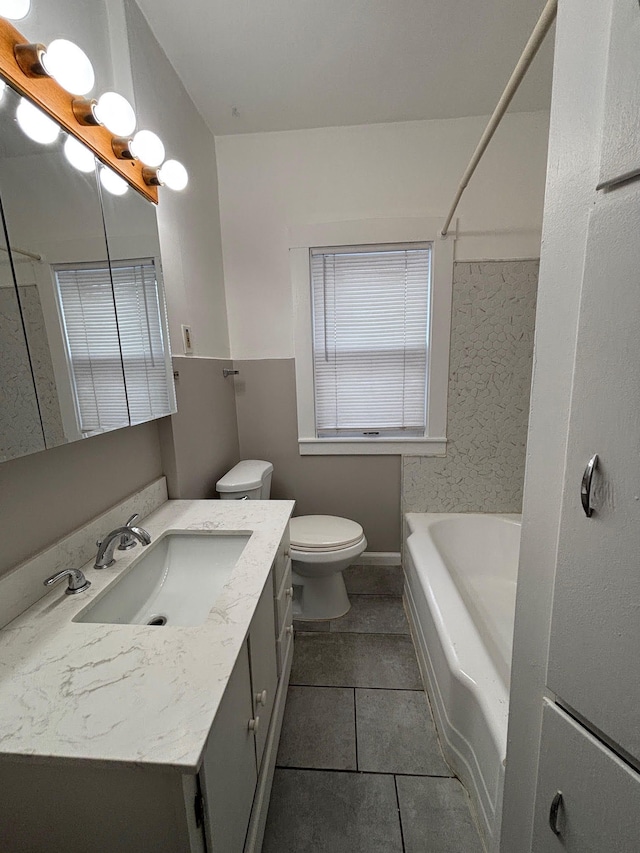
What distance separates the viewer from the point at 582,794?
0.57 m

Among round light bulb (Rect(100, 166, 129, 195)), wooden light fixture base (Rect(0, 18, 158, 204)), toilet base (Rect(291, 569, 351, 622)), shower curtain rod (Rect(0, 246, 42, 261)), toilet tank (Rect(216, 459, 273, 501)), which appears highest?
wooden light fixture base (Rect(0, 18, 158, 204))

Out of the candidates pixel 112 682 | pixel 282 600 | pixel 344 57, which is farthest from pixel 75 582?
pixel 344 57

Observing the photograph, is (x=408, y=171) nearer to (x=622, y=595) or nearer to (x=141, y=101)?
(x=141, y=101)

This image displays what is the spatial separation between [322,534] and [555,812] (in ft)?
4.02

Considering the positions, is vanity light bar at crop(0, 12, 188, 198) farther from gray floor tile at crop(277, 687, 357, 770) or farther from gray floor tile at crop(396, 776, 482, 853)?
gray floor tile at crop(396, 776, 482, 853)

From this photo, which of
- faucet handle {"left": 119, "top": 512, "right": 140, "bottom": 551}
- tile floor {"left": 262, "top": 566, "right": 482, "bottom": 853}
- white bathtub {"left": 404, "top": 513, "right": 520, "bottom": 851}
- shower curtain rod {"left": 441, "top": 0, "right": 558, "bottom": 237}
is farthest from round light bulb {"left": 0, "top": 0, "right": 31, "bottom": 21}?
tile floor {"left": 262, "top": 566, "right": 482, "bottom": 853}

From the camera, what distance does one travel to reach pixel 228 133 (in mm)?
1815

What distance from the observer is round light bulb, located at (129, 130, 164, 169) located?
42.8 inches

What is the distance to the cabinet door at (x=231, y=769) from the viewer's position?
0.59 meters

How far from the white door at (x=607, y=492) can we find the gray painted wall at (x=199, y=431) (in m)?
1.32

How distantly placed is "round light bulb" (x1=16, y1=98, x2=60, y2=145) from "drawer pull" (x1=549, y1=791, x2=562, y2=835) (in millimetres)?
1739

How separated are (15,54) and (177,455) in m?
1.16

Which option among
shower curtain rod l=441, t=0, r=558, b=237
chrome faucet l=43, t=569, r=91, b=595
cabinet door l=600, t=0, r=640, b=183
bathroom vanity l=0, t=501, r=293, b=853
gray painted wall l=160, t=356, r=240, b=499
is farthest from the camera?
gray painted wall l=160, t=356, r=240, b=499

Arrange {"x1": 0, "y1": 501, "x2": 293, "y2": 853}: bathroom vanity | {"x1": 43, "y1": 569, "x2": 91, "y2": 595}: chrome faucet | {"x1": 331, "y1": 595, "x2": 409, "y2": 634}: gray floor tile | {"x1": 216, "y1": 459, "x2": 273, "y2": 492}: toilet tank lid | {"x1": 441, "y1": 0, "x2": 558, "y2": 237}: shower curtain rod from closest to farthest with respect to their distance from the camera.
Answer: {"x1": 0, "y1": 501, "x2": 293, "y2": 853}: bathroom vanity → {"x1": 441, "y1": 0, "x2": 558, "y2": 237}: shower curtain rod → {"x1": 43, "y1": 569, "x2": 91, "y2": 595}: chrome faucet → {"x1": 216, "y1": 459, "x2": 273, "y2": 492}: toilet tank lid → {"x1": 331, "y1": 595, "x2": 409, "y2": 634}: gray floor tile
